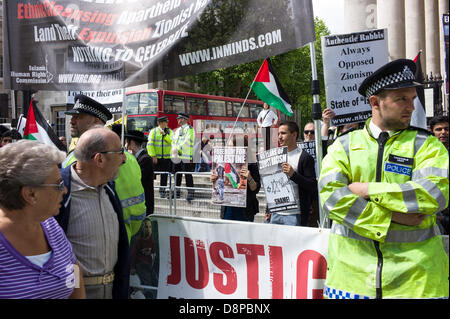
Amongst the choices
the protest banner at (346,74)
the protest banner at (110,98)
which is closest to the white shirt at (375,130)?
the protest banner at (346,74)

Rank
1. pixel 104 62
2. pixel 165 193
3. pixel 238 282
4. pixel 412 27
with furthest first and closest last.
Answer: pixel 412 27 < pixel 165 193 < pixel 104 62 < pixel 238 282

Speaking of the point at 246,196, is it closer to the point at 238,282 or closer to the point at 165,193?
the point at 238,282

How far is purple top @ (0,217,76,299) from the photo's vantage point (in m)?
2.17

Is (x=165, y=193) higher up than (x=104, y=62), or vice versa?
(x=104, y=62)

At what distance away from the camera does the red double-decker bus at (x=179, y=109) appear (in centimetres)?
2225

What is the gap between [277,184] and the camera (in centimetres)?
531

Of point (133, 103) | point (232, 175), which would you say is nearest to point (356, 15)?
point (232, 175)

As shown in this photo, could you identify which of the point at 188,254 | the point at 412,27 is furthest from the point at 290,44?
the point at 412,27

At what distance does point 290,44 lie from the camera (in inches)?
171

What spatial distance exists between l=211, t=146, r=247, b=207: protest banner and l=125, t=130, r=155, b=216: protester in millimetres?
777

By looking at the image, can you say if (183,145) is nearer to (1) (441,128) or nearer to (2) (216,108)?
(1) (441,128)

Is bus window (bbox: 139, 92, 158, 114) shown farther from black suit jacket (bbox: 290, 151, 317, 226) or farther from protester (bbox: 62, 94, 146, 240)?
protester (bbox: 62, 94, 146, 240)

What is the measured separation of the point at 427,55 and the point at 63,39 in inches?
708

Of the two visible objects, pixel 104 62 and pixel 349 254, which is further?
pixel 104 62
